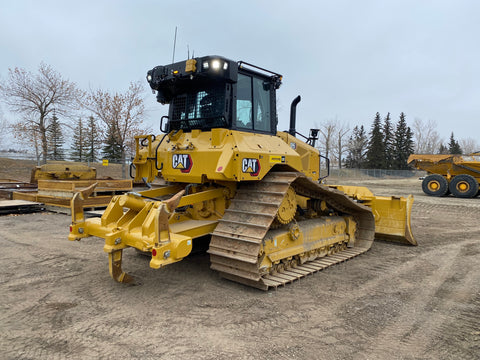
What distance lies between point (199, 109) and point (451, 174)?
18181mm

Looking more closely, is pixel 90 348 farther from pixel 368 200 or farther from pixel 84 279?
pixel 368 200

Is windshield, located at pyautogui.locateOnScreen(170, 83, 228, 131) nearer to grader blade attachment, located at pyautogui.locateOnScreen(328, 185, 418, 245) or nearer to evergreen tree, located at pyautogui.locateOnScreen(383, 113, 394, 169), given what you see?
grader blade attachment, located at pyautogui.locateOnScreen(328, 185, 418, 245)

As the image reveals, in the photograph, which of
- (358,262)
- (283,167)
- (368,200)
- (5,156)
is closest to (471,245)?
(368,200)

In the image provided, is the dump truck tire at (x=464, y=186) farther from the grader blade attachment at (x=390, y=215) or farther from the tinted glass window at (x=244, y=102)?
the tinted glass window at (x=244, y=102)

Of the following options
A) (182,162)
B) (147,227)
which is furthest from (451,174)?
(147,227)

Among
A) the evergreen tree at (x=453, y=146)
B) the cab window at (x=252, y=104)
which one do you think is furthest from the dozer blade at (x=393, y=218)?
the evergreen tree at (x=453, y=146)

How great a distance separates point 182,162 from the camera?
527 centimetres

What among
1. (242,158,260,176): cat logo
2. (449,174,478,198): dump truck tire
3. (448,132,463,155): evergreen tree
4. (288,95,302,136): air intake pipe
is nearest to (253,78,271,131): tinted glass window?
(288,95,302,136): air intake pipe

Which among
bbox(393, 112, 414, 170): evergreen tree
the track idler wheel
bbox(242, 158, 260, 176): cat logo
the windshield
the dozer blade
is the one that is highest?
bbox(393, 112, 414, 170): evergreen tree

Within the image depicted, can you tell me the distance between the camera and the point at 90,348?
3.19m

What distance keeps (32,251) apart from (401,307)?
20.3 ft

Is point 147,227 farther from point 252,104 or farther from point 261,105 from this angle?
point 261,105

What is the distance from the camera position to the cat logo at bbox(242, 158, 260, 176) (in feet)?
15.5

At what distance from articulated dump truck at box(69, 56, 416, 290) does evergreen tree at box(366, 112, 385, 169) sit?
54646 mm
